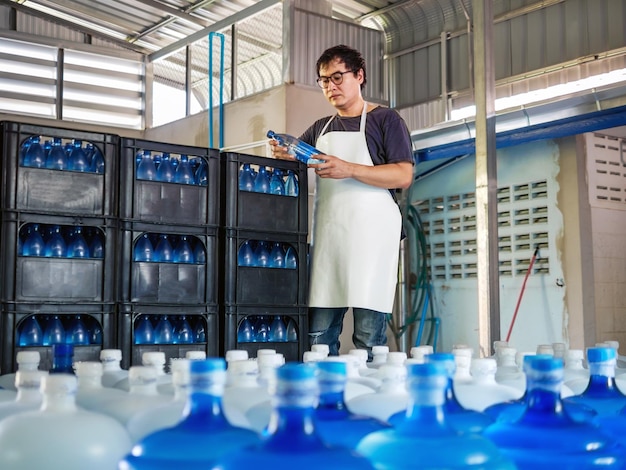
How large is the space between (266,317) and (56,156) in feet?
3.72

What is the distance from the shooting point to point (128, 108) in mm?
8539

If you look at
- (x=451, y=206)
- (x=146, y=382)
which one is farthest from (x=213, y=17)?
(x=146, y=382)

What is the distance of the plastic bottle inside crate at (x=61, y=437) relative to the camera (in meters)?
0.78

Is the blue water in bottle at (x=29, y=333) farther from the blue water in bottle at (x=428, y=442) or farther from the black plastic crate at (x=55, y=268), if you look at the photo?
the blue water in bottle at (x=428, y=442)

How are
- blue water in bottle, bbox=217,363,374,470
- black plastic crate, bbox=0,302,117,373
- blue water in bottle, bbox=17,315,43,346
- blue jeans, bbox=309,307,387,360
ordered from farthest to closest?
blue jeans, bbox=309,307,387,360 → blue water in bottle, bbox=17,315,43,346 → black plastic crate, bbox=0,302,117,373 → blue water in bottle, bbox=217,363,374,470

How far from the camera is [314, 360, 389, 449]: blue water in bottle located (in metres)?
0.84

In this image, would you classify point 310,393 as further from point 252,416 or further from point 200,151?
point 200,151

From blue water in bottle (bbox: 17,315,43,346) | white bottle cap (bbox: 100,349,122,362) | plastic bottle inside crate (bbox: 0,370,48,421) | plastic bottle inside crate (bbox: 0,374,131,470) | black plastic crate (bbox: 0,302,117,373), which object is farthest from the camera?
blue water in bottle (bbox: 17,315,43,346)

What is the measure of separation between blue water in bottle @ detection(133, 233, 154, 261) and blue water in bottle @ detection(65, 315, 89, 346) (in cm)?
36

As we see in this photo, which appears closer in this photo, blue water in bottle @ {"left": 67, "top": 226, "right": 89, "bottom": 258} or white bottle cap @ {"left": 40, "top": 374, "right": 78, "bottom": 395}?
white bottle cap @ {"left": 40, "top": 374, "right": 78, "bottom": 395}

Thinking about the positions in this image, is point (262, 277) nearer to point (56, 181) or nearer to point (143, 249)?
point (143, 249)

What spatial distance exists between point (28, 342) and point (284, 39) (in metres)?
4.40

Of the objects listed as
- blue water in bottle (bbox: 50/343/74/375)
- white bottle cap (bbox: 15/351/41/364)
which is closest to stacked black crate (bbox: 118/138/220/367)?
blue water in bottle (bbox: 50/343/74/375)

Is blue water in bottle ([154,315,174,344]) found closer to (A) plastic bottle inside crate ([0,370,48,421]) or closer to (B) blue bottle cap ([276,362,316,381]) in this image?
(A) plastic bottle inside crate ([0,370,48,421])
